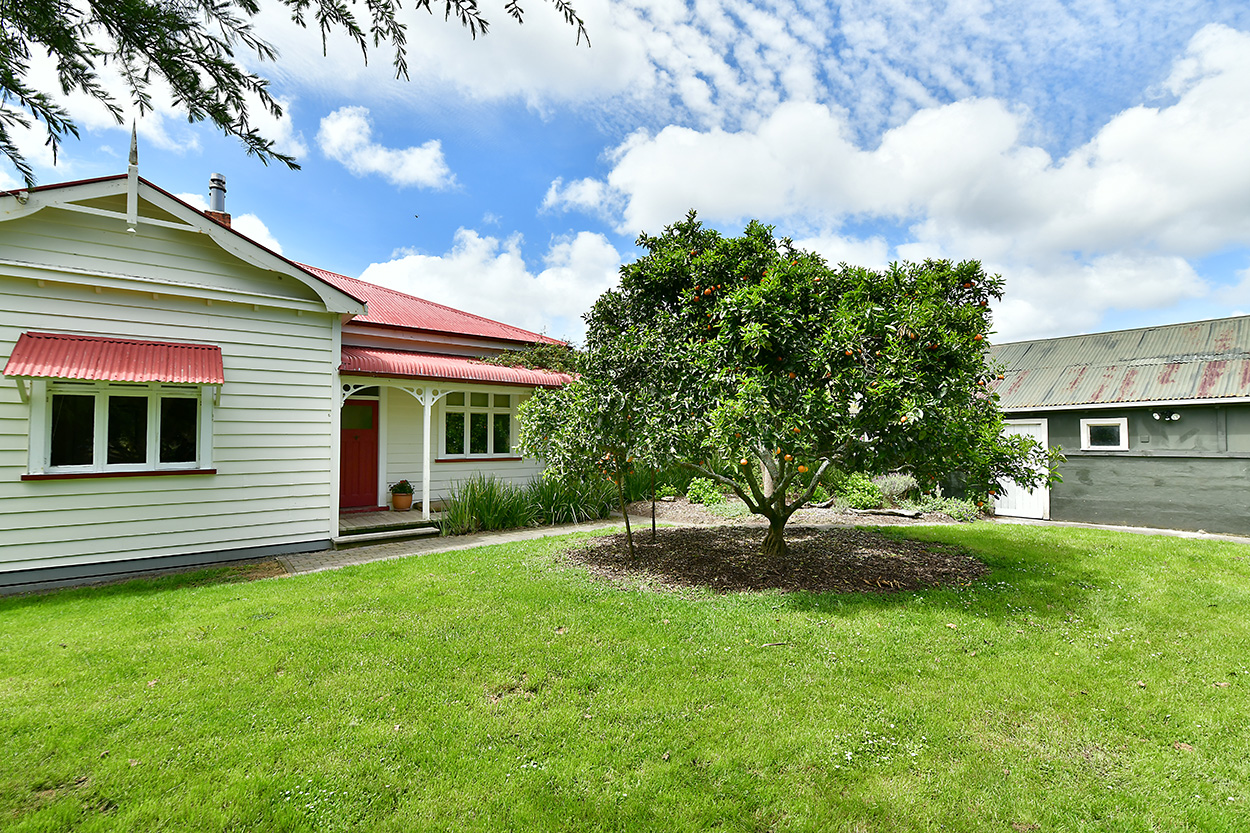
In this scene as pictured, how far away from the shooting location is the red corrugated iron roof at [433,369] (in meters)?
9.19

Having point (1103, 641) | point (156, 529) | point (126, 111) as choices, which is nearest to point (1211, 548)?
point (1103, 641)

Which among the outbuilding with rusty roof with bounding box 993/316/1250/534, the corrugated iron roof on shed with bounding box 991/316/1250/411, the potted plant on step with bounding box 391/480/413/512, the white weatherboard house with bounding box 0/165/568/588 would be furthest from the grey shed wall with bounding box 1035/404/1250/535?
the potted plant on step with bounding box 391/480/413/512

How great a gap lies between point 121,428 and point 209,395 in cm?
117

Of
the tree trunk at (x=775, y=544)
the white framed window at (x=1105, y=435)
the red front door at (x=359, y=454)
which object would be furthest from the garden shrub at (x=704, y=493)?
the white framed window at (x=1105, y=435)

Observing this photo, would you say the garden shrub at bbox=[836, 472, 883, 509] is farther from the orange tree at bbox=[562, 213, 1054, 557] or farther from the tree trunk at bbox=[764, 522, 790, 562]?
the orange tree at bbox=[562, 213, 1054, 557]

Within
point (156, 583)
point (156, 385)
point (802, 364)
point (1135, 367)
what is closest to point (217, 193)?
point (156, 385)

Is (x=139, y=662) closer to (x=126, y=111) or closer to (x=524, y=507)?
(x=126, y=111)

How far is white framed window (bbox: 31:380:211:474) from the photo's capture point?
22.6ft

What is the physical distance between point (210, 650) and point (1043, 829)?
A: 5909 mm

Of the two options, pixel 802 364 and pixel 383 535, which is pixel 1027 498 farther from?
pixel 383 535

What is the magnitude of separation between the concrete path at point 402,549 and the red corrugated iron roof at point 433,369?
10.1 feet

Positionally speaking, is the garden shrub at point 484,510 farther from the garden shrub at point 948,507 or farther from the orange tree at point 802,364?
the garden shrub at point 948,507

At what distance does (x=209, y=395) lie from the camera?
25.1 feet

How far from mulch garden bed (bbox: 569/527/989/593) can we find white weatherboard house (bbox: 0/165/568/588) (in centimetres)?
477
